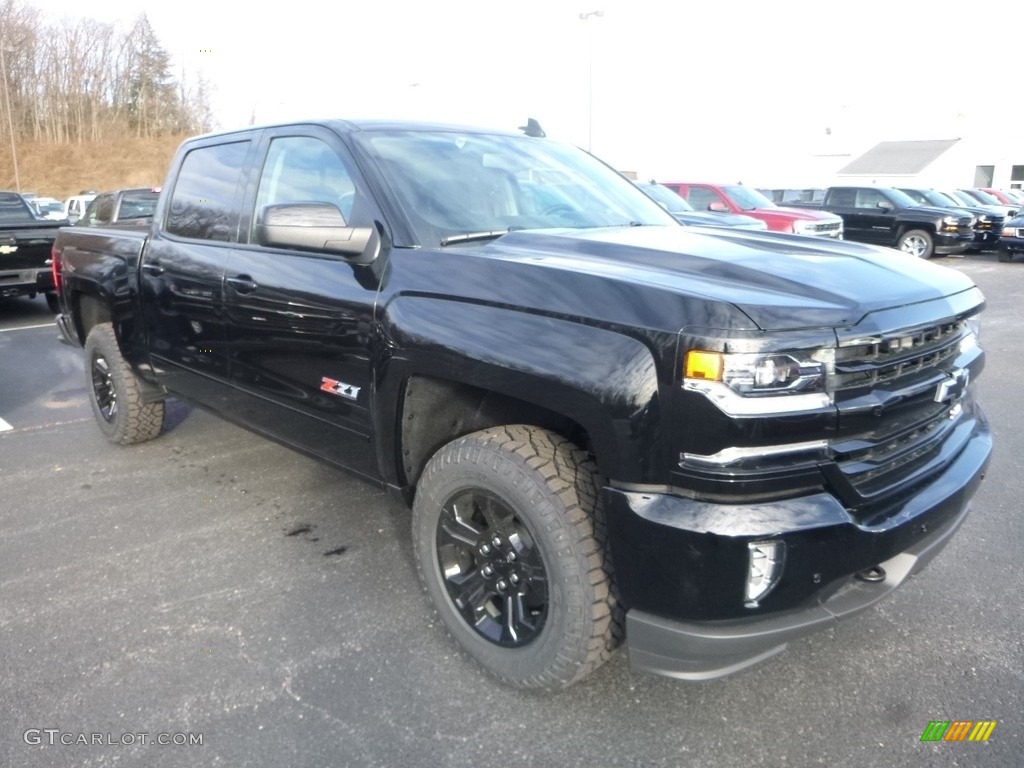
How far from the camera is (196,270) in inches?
157

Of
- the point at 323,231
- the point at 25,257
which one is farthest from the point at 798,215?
the point at 323,231

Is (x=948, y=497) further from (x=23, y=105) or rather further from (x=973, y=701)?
(x=23, y=105)

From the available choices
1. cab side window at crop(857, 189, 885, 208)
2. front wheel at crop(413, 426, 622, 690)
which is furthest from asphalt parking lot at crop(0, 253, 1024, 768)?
cab side window at crop(857, 189, 885, 208)

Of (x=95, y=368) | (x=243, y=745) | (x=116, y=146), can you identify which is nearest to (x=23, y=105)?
(x=116, y=146)

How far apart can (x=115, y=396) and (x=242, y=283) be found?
2.11m

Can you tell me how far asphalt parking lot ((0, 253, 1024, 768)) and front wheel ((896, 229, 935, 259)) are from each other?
15276mm

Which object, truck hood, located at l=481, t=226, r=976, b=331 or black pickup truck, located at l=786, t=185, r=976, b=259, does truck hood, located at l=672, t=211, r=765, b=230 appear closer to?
truck hood, located at l=481, t=226, r=976, b=331

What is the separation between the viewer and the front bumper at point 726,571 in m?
2.12

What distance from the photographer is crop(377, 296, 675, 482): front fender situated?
85.7 inches

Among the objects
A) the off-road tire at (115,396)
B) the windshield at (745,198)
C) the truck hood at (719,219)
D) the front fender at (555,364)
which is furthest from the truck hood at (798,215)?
the front fender at (555,364)

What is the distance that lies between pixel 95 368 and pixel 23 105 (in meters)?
63.1

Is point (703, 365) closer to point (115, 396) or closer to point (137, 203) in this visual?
point (115, 396)

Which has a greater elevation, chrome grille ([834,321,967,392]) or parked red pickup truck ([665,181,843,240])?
chrome grille ([834,321,967,392])

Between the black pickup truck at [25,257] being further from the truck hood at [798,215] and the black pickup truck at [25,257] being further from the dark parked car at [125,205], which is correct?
the truck hood at [798,215]
